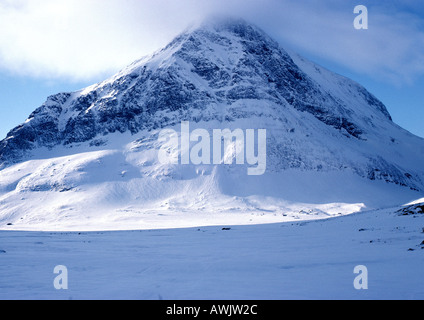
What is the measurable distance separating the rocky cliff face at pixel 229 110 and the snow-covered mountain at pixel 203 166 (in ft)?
1.69

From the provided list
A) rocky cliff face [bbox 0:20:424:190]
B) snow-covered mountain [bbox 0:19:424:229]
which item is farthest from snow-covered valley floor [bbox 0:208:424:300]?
rocky cliff face [bbox 0:20:424:190]

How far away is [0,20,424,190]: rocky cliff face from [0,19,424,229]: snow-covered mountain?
515 mm

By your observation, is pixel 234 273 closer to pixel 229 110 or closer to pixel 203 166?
pixel 203 166

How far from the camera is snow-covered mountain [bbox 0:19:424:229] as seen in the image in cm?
7769

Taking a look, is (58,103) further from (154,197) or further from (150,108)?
(154,197)

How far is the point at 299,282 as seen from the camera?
30.7 feet

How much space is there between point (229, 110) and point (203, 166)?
29.0m

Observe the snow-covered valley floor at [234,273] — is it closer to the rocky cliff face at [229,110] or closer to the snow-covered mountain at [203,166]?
the snow-covered mountain at [203,166]

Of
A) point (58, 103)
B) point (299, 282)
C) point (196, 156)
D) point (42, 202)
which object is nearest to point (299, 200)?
point (196, 156)

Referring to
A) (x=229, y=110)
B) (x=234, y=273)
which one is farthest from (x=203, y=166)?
(x=234, y=273)

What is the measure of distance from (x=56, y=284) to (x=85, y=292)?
1.64 meters

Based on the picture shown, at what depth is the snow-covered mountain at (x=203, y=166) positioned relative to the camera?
77.7 meters

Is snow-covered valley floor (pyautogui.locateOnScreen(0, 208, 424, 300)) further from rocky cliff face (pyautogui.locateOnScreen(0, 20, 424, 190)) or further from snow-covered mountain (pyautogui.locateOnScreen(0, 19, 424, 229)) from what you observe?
rocky cliff face (pyautogui.locateOnScreen(0, 20, 424, 190))

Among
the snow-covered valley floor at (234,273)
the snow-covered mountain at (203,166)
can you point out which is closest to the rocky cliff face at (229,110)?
the snow-covered mountain at (203,166)
